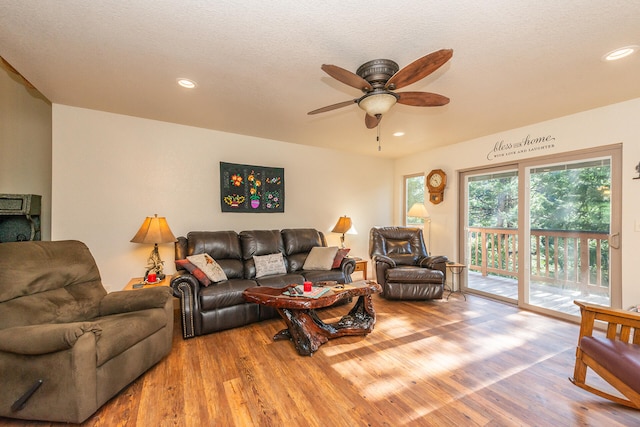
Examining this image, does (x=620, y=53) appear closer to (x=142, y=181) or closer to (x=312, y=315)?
(x=312, y=315)

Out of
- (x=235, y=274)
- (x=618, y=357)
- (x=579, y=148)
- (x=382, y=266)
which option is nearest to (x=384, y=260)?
(x=382, y=266)

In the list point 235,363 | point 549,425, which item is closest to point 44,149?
point 235,363

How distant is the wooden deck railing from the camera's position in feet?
10.2

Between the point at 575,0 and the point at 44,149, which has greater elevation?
the point at 575,0

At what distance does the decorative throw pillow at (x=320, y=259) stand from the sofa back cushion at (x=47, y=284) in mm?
2236

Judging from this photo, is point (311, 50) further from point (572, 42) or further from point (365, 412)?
point (365, 412)

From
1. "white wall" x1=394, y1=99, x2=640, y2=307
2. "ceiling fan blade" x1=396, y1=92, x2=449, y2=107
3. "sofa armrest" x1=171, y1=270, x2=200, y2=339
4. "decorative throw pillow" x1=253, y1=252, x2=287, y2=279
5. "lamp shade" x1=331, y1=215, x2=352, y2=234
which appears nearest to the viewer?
"ceiling fan blade" x1=396, y1=92, x2=449, y2=107

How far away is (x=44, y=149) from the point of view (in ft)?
11.6

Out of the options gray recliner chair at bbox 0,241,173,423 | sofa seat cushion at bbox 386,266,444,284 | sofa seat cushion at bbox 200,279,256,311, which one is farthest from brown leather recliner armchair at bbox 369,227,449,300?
gray recliner chair at bbox 0,241,173,423

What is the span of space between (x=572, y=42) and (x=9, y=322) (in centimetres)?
411

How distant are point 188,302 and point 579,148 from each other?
182 inches

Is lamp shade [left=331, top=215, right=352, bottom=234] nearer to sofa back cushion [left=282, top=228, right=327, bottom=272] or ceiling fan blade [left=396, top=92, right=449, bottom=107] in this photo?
sofa back cushion [left=282, top=228, right=327, bottom=272]

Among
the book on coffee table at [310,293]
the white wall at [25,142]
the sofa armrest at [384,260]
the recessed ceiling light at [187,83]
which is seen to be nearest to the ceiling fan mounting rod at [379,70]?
the recessed ceiling light at [187,83]

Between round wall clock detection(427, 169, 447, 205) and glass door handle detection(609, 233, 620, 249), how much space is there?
209cm
